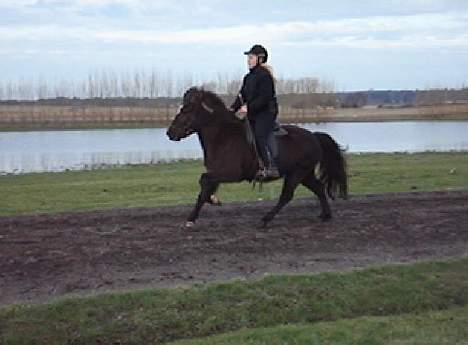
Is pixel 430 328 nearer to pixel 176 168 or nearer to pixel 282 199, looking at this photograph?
pixel 282 199

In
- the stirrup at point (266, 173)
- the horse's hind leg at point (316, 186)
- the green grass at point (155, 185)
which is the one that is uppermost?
the stirrup at point (266, 173)

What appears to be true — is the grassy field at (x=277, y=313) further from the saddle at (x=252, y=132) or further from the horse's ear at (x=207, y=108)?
the horse's ear at (x=207, y=108)

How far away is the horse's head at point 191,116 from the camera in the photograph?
37.7 feet

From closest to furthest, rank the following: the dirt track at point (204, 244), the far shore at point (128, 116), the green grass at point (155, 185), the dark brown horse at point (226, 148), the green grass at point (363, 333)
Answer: the green grass at point (363, 333) < the dirt track at point (204, 244) < the dark brown horse at point (226, 148) < the green grass at point (155, 185) < the far shore at point (128, 116)

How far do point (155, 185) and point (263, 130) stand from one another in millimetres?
12304

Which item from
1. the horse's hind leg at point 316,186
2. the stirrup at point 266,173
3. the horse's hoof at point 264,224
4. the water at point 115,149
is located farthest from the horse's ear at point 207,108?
the water at point 115,149

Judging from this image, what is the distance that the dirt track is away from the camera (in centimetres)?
868

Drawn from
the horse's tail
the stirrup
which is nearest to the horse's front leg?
the stirrup

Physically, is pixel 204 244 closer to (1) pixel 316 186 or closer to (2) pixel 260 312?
(2) pixel 260 312

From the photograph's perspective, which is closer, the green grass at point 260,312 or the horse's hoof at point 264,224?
the green grass at point 260,312

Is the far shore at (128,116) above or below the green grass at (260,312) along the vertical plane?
below

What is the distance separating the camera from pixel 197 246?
9.98 m

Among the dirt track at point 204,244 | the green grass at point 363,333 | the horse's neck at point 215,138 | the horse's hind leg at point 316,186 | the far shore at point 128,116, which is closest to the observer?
the green grass at point 363,333

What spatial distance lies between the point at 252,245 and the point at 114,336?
319 cm
